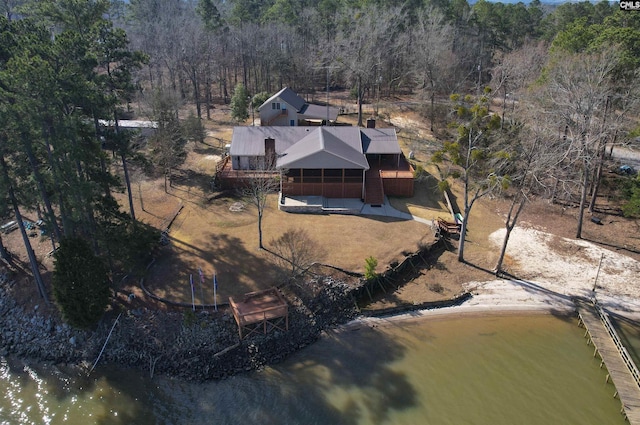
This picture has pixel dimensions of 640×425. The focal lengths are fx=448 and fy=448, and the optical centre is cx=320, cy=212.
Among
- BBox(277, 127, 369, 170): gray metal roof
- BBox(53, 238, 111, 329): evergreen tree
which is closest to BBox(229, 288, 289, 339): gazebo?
BBox(53, 238, 111, 329): evergreen tree

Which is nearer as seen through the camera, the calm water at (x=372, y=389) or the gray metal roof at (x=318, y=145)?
the calm water at (x=372, y=389)

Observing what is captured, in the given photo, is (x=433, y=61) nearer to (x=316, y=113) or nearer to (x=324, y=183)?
(x=316, y=113)

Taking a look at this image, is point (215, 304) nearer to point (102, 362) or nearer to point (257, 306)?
point (257, 306)

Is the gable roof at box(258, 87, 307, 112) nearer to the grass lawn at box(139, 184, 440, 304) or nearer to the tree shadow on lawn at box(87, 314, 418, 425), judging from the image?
the grass lawn at box(139, 184, 440, 304)

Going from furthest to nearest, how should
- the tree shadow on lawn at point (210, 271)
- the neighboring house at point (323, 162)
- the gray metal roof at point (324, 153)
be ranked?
the neighboring house at point (323, 162)
the gray metal roof at point (324, 153)
the tree shadow on lawn at point (210, 271)

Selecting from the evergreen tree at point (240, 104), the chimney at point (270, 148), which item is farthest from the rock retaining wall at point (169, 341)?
the evergreen tree at point (240, 104)

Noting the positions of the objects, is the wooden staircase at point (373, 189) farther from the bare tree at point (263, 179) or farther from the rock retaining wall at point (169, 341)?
the rock retaining wall at point (169, 341)

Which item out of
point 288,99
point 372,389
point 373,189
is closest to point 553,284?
point 372,389

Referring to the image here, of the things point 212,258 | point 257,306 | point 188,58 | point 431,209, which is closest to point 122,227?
point 212,258

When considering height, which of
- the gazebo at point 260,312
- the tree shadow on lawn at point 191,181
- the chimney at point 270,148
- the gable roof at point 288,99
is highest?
the gable roof at point 288,99
